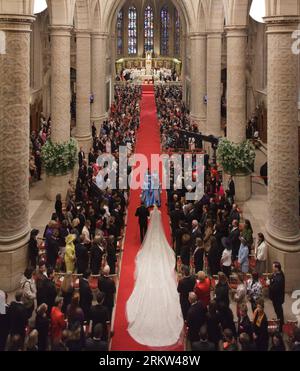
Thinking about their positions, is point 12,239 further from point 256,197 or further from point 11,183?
point 256,197

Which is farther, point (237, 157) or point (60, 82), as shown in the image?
point (60, 82)

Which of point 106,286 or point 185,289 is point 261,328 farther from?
point 106,286

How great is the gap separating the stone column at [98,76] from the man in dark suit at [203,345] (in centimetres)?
2484

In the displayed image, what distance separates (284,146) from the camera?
1191 centimetres

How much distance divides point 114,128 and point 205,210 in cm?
1681

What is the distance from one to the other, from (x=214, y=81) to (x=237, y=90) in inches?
291

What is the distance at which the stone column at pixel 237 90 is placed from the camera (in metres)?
19.1

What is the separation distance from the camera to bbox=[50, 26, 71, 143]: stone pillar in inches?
747

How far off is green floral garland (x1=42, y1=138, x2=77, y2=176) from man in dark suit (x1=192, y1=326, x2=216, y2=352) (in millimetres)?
11632

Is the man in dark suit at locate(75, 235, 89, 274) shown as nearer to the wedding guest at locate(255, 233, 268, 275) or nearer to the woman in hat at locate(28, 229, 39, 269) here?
the woman in hat at locate(28, 229, 39, 269)

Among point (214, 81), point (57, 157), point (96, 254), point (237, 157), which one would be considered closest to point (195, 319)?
point (96, 254)

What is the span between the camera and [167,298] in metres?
11.0

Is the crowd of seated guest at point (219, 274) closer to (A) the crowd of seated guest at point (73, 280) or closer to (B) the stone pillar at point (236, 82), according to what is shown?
(A) the crowd of seated guest at point (73, 280)

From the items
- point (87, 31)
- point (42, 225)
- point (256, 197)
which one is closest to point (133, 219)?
point (42, 225)
